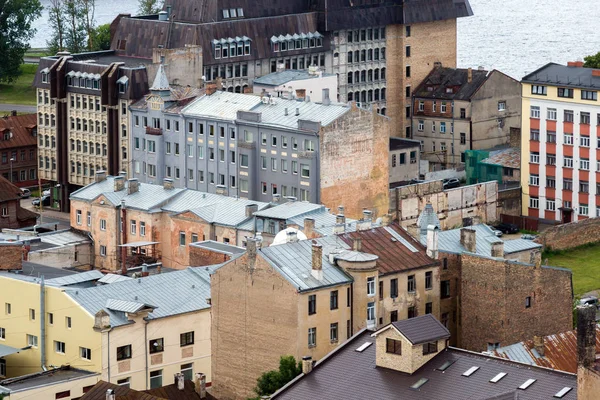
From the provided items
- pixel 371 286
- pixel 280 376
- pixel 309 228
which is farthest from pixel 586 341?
pixel 309 228

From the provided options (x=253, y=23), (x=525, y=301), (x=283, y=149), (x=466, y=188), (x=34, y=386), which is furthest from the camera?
(x=253, y=23)

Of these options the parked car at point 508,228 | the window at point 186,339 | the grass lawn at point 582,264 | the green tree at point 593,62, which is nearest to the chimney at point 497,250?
the window at point 186,339

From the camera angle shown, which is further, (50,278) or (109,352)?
(50,278)

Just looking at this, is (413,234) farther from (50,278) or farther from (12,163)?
(12,163)

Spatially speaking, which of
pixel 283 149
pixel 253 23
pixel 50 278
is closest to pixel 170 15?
pixel 253 23

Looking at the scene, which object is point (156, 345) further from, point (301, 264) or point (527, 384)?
point (527, 384)

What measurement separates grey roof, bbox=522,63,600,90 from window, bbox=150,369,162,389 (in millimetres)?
60458

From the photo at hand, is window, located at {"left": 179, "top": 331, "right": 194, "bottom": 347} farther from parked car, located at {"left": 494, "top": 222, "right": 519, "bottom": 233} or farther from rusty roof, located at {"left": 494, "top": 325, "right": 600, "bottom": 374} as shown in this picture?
parked car, located at {"left": 494, "top": 222, "right": 519, "bottom": 233}

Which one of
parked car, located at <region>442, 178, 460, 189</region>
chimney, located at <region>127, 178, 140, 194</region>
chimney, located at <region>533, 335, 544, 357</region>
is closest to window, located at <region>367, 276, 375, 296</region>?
chimney, located at <region>533, 335, 544, 357</region>

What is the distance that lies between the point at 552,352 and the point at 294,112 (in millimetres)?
49936

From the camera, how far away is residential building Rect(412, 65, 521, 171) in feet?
593

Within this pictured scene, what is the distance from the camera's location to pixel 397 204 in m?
159

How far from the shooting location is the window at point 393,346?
9562 cm

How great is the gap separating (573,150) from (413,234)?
160 feet
